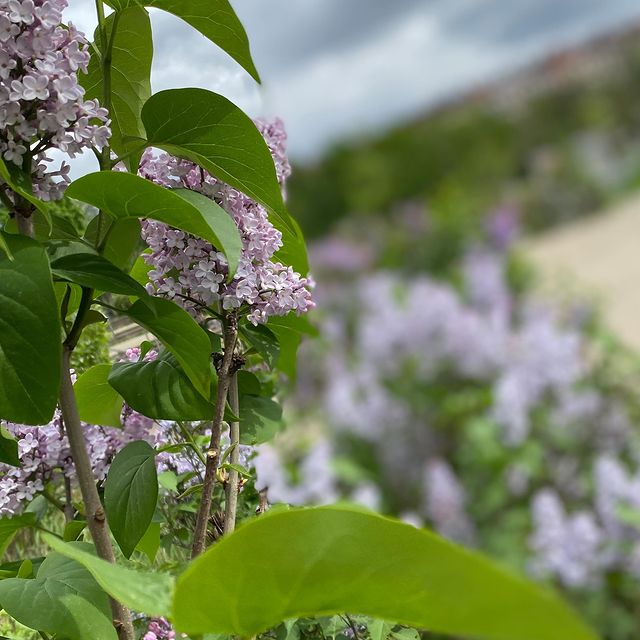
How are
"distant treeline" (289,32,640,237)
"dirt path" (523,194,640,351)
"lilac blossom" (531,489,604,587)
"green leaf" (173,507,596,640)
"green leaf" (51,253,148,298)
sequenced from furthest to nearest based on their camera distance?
"distant treeline" (289,32,640,237), "dirt path" (523,194,640,351), "lilac blossom" (531,489,604,587), "green leaf" (51,253,148,298), "green leaf" (173,507,596,640)

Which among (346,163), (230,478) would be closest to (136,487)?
(230,478)

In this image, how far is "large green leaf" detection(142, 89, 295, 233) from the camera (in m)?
0.59

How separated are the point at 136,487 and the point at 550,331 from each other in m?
2.84

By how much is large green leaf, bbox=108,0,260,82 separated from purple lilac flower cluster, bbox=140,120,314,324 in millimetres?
81

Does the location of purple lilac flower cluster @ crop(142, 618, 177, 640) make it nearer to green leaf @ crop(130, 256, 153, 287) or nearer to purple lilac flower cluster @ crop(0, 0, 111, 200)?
green leaf @ crop(130, 256, 153, 287)

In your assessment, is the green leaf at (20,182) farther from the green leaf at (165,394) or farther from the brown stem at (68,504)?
the brown stem at (68,504)

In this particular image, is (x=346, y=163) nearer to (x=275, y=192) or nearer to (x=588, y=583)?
(x=588, y=583)

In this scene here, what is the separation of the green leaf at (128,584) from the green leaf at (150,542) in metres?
0.24

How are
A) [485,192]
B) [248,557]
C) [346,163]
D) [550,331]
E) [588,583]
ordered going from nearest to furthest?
1. [248,557]
2. [588,583]
3. [550,331]
4. [485,192]
5. [346,163]

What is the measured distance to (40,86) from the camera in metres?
0.53

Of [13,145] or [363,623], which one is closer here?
[13,145]

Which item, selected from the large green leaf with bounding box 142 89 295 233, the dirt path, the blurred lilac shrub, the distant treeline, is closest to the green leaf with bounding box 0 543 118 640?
the large green leaf with bounding box 142 89 295 233

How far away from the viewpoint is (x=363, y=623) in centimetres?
72

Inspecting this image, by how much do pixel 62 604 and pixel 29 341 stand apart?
182 millimetres
